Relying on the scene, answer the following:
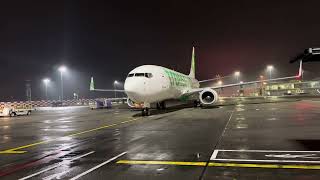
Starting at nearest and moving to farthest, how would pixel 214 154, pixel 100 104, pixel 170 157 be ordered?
pixel 170 157, pixel 214 154, pixel 100 104

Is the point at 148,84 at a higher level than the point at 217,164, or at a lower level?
higher

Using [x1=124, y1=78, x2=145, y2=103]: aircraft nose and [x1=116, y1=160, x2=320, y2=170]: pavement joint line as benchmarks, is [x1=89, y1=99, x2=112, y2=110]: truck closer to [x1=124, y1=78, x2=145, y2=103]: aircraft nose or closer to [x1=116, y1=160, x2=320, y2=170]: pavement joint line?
[x1=124, y1=78, x2=145, y2=103]: aircraft nose

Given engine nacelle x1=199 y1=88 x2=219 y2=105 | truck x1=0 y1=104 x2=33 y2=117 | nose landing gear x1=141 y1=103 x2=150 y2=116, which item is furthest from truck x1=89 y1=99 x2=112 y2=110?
nose landing gear x1=141 y1=103 x2=150 y2=116

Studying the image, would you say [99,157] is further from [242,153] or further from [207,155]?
[242,153]

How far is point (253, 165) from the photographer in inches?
300

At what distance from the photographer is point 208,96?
3475 centimetres

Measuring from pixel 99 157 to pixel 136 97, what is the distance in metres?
15.4

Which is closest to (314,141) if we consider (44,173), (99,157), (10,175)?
(99,157)

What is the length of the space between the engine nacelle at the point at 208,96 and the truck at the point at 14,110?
76.5ft

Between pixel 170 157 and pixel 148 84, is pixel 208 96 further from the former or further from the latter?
pixel 170 157

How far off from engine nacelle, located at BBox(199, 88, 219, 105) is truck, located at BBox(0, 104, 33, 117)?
76.5 feet

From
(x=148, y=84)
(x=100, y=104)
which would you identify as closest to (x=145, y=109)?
(x=148, y=84)

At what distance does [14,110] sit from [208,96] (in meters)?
24.9

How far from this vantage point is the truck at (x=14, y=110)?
38.1 metres
